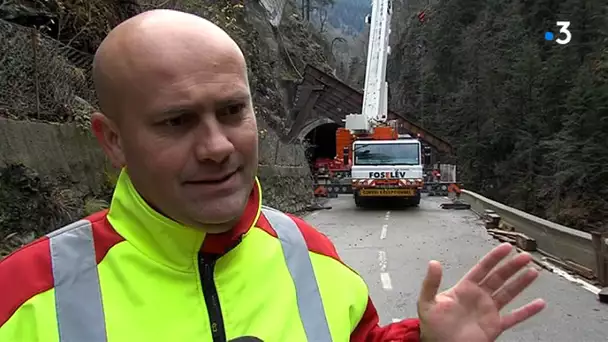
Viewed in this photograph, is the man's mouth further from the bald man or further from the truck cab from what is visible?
the truck cab

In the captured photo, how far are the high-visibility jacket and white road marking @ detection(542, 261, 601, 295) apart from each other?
7045 mm

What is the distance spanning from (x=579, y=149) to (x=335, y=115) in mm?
14909

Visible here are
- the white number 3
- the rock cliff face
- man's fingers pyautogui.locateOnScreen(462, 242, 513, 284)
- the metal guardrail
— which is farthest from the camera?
the white number 3

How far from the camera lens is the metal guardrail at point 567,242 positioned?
26.7ft

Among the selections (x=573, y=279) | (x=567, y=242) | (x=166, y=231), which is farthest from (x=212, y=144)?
(x=567, y=242)

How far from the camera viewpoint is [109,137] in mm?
1605

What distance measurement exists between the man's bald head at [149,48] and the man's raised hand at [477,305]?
34.3 inches

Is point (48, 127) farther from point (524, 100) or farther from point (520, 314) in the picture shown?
point (524, 100)

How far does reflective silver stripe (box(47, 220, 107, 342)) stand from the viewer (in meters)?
1.44

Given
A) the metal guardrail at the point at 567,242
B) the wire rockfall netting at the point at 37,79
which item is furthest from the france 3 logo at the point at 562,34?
the wire rockfall netting at the point at 37,79

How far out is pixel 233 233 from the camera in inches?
63.6

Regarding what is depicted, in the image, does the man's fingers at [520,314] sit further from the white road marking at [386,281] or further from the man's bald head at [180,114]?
the white road marking at [386,281]

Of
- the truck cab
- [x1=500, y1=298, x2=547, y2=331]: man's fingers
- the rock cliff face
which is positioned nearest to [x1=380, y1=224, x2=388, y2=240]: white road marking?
the truck cab

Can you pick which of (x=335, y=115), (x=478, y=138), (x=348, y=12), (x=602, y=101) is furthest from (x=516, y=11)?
(x=348, y=12)
